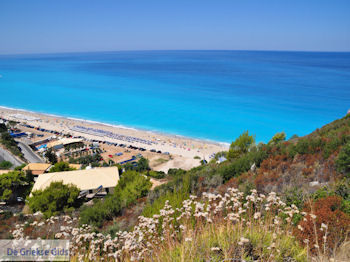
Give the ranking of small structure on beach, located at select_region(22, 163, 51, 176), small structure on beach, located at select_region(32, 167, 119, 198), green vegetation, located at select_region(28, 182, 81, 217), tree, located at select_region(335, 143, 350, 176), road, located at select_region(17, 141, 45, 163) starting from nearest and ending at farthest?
1. tree, located at select_region(335, 143, 350, 176)
2. green vegetation, located at select_region(28, 182, 81, 217)
3. small structure on beach, located at select_region(32, 167, 119, 198)
4. small structure on beach, located at select_region(22, 163, 51, 176)
5. road, located at select_region(17, 141, 45, 163)

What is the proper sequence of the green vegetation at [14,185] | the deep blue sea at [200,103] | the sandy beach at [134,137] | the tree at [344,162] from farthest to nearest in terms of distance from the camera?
1. the deep blue sea at [200,103]
2. the sandy beach at [134,137]
3. the green vegetation at [14,185]
4. the tree at [344,162]

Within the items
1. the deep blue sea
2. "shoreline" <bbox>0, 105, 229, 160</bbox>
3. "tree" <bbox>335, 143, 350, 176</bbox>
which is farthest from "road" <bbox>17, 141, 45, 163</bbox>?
"tree" <bbox>335, 143, 350, 176</bbox>

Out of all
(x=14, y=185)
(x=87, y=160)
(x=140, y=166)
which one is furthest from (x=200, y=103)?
(x=14, y=185)

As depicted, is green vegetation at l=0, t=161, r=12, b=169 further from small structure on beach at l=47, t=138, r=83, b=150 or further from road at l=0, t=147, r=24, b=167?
small structure on beach at l=47, t=138, r=83, b=150

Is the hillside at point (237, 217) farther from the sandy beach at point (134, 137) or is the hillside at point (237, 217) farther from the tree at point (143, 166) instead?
the sandy beach at point (134, 137)

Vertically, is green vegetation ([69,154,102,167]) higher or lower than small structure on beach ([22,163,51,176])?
lower

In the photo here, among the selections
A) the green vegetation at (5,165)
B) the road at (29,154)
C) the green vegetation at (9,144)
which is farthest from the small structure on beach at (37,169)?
the green vegetation at (9,144)

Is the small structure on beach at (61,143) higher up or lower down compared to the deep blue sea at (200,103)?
lower down
